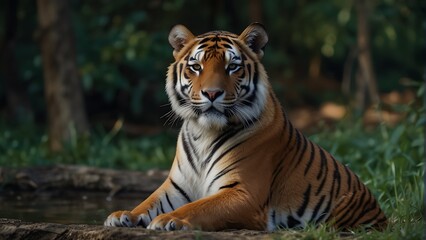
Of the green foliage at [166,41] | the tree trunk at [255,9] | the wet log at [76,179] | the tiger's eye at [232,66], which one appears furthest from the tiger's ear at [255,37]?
the tree trunk at [255,9]

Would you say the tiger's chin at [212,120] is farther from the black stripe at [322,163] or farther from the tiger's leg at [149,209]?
the black stripe at [322,163]

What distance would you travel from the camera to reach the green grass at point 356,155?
18.4ft

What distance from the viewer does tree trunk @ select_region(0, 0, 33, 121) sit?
12.9m

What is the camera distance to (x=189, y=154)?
535cm

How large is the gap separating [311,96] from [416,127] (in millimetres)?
9972

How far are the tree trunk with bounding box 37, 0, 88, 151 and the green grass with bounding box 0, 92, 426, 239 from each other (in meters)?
0.33

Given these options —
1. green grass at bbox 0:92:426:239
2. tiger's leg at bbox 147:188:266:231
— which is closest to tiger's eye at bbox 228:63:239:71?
tiger's leg at bbox 147:188:266:231

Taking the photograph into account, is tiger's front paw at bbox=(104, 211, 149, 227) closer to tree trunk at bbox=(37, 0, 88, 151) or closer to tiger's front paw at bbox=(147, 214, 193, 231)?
tiger's front paw at bbox=(147, 214, 193, 231)

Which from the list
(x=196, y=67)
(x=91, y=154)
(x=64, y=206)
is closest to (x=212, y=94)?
(x=196, y=67)

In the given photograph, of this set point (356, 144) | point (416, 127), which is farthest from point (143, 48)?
point (416, 127)

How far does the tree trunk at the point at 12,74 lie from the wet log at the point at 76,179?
17.7ft

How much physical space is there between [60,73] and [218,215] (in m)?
6.55

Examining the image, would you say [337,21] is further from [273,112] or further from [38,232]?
[38,232]

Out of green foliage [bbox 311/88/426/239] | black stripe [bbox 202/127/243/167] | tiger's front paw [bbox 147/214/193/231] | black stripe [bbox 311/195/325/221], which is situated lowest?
green foliage [bbox 311/88/426/239]
